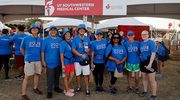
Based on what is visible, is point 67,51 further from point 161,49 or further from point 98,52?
point 161,49

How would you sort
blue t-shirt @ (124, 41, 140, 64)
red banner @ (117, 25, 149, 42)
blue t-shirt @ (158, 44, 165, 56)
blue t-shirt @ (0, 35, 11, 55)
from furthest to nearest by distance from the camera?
red banner @ (117, 25, 149, 42) < blue t-shirt @ (158, 44, 165, 56) < blue t-shirt @ (0, 35, 11, 55) < blue t-shirt @ (124, 41, 140, 64)

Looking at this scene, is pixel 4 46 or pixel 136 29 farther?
pixel 136 29

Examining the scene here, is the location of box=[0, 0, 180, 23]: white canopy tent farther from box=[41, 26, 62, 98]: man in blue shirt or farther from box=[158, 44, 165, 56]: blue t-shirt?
box=[41, 26, 62, 98]: man in blue shirt

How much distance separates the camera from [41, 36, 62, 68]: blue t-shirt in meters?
3.02

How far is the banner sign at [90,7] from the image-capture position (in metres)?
4.37

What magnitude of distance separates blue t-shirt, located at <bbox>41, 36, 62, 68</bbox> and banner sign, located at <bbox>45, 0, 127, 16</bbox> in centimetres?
174

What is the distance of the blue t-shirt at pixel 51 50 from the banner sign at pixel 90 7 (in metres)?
1.74

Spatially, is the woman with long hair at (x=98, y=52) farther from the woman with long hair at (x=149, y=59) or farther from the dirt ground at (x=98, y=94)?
the woman with long hair at (x=149, y=59)

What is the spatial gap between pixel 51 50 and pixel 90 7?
2212mm

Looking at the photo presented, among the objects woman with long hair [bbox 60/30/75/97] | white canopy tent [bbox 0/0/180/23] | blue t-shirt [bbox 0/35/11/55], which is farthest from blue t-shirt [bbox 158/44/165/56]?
blue t-shirt [bbox 0/35/11/55]

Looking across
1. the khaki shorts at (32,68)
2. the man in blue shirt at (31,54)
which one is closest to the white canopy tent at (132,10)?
the man in blue shirt at (31,54)

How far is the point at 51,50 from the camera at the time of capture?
9.95 feet

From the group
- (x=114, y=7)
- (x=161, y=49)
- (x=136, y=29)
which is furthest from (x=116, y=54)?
(x=136, y=29)

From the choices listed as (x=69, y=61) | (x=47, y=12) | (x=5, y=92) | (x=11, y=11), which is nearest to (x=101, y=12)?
(x=47, y=12)
